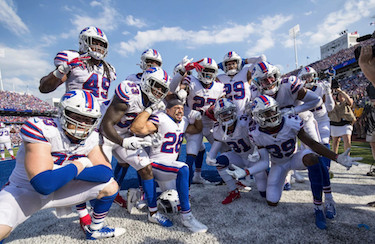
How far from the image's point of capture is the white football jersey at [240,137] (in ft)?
10.9

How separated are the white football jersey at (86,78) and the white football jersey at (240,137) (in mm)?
1953

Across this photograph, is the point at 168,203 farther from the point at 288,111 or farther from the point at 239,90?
the point at 239,90

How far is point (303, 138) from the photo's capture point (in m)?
2.77

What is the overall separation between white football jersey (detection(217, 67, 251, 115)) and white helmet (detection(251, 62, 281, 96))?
0.56 metres

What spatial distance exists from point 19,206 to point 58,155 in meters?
0.50

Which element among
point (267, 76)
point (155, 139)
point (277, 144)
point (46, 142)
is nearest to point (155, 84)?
point (155, 139)

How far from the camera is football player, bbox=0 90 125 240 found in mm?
1658

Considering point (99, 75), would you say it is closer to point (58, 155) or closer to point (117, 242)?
point (58, 155)

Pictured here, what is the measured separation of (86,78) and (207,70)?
6.50ft

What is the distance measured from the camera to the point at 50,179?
165cm

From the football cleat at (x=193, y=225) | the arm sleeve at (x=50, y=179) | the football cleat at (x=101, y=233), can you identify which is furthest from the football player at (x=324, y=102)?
the arm sleeve at (x=50, y=179)

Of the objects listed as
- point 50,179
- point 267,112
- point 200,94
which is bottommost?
point 50,179

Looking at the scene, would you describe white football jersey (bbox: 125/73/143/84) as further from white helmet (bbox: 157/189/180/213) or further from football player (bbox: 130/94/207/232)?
white helmet (bbox: 157/189/180/213)

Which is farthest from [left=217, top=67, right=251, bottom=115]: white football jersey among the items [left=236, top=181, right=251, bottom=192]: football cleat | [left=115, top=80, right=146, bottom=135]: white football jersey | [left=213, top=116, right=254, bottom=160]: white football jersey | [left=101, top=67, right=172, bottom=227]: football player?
[left=115, top=80, right=146, bottom=135]: white football jersey
